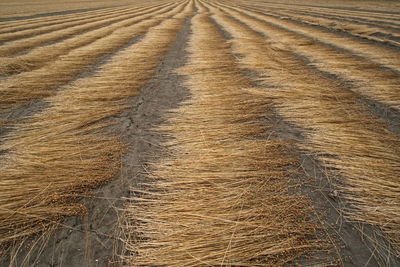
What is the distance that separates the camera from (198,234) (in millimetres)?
1569

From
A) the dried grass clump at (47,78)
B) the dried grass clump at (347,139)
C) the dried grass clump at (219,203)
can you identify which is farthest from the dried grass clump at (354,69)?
the dried grass clump at (47,78)

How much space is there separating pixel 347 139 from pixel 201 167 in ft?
Answer: 5.54

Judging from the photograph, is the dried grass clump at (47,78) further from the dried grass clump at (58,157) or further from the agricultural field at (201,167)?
the dried grass clump at (58,157)

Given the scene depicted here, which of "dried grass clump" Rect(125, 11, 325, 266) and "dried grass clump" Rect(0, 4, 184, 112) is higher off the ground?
"dried grass clump" Rect(0, 4, 184, 112)

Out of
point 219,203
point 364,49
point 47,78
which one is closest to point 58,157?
point 219,203

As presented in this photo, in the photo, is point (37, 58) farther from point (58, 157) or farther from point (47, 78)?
point (58, 157)

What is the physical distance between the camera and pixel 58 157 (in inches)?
91.0

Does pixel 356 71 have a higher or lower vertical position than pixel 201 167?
higher

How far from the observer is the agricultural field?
151 centimetres

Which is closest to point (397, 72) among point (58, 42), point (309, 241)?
point (309, 241)

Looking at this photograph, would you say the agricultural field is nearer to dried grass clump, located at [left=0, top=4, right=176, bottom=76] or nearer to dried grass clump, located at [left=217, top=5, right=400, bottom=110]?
dried grass clump, located at [left=217, top=5, right=400, bottom=110]

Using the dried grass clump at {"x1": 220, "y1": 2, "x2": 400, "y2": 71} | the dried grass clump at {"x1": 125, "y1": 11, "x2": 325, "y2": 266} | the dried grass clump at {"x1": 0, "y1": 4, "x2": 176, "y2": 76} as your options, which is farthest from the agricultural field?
the dried grass clump at {"x1": 220, "y1": 2, "x2": 400, "y2": 71}

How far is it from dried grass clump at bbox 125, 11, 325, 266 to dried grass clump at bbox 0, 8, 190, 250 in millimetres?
523

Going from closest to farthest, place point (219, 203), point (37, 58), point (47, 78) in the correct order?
point (219, 203)
point (47, 78)
point (37, 58)
